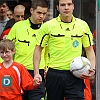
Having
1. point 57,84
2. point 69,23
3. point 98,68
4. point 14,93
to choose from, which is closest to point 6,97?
point 14,93

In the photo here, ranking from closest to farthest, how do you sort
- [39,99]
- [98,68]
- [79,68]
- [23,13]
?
[98,68] < [79,68] < [39,99] < [23,13]

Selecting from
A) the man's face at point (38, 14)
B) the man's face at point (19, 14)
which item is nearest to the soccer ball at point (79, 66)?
the man's face at point (38, 14)

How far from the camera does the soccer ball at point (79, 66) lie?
7289 mm

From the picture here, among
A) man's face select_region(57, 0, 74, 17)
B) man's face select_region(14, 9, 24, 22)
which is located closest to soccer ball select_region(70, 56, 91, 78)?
man's face select_region(57, 0, 74, 17)

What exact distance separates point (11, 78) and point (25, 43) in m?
0.93

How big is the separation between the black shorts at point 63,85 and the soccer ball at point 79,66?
Answer: 0.10 meters

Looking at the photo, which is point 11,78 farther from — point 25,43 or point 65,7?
point 65,7

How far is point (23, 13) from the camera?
32.6 feet

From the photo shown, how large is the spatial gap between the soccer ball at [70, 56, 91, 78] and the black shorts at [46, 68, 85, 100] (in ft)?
0.32

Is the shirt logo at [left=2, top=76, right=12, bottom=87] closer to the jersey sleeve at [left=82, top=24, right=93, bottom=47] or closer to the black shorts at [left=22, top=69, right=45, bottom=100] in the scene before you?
the black shorts at [left=22, top=69, right=45, bottom=100]

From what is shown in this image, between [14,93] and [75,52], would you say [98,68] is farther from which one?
[14,93]

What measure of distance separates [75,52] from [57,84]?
49cm

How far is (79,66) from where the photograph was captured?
24.1ft

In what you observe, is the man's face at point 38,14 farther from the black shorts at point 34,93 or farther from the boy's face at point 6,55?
the boy's face at point 6,55
